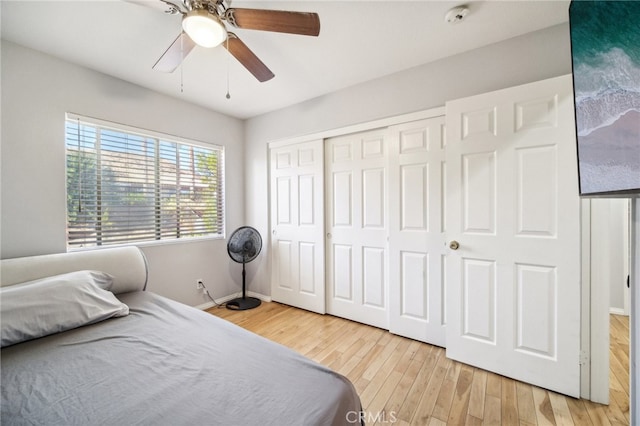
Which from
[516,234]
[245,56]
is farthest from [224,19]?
[516,234]

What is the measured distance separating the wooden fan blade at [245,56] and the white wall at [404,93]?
2.58 feet

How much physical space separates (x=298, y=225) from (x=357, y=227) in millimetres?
759

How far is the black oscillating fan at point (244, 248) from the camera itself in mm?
2936

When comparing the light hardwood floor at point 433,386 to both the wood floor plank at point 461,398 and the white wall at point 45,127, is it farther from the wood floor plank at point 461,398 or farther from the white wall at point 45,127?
the white wall at point 45,127

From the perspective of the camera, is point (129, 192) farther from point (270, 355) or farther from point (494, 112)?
point (494, 112)

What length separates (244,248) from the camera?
296 cm

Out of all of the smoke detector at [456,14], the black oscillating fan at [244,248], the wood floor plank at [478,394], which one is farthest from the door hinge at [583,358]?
the black oscillating fan at [244,248]

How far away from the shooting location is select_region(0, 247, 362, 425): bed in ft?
2.43

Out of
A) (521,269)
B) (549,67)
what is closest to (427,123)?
(549,67)

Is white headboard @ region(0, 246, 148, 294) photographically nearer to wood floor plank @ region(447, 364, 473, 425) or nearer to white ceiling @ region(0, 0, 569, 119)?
white ceiling @ region(0, 0, 569, 119)

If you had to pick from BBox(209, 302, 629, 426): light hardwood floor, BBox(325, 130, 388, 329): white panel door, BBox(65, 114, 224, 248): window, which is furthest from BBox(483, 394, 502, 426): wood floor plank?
BBox(65, 114, 224, 248): window

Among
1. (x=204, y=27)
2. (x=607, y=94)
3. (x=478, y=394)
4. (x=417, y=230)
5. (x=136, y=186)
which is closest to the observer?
(x=607, y=94)

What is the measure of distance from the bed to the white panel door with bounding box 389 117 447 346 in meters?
1.50

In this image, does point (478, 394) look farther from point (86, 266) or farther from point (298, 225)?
point (86, 266)
